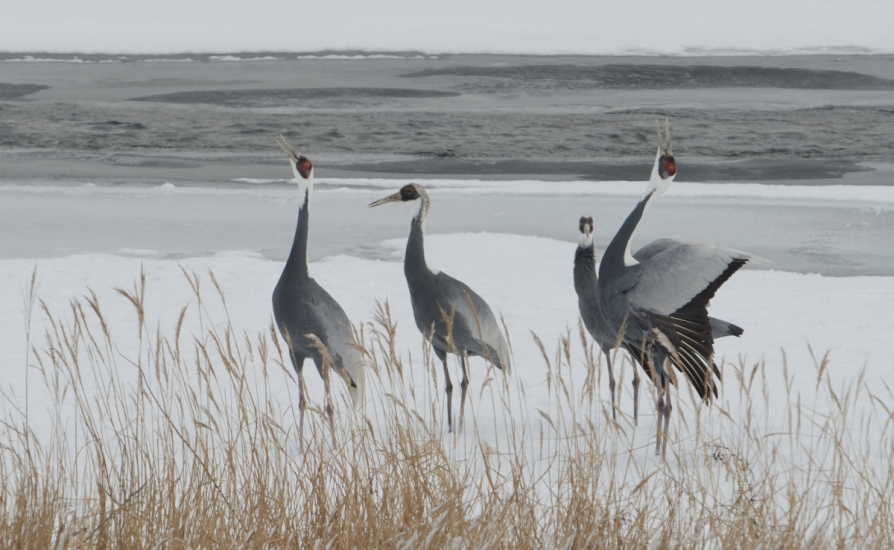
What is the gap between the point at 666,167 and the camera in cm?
404

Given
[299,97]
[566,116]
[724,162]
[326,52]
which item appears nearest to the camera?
[724,162]

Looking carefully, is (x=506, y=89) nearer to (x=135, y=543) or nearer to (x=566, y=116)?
(x=566, y=116)

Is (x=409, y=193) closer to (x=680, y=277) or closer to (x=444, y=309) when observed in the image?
(x=444, y=309)

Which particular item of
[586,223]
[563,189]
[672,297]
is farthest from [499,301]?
[563,189]

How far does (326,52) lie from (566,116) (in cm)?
1457

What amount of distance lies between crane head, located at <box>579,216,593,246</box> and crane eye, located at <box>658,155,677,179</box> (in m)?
0.35

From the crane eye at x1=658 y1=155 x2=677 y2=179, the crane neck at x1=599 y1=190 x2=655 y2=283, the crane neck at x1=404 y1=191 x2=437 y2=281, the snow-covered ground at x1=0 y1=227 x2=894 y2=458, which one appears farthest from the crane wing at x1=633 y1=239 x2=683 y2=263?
the crane neck at x1=404 y1=191 x2=437 y2=281

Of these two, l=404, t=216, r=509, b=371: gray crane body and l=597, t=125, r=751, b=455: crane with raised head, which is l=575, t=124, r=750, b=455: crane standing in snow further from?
l=404, t=216, r=509, b=371: gray crane body

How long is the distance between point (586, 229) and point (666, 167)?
17.3 inches

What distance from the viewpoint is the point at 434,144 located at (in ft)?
48.2

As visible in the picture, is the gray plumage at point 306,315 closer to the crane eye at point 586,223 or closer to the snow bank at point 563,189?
the crane eye at point 586,223

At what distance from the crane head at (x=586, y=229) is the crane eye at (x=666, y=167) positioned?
0.35 meters

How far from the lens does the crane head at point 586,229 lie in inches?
166

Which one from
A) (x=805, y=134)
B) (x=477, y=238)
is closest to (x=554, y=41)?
(x=805, y=134)
